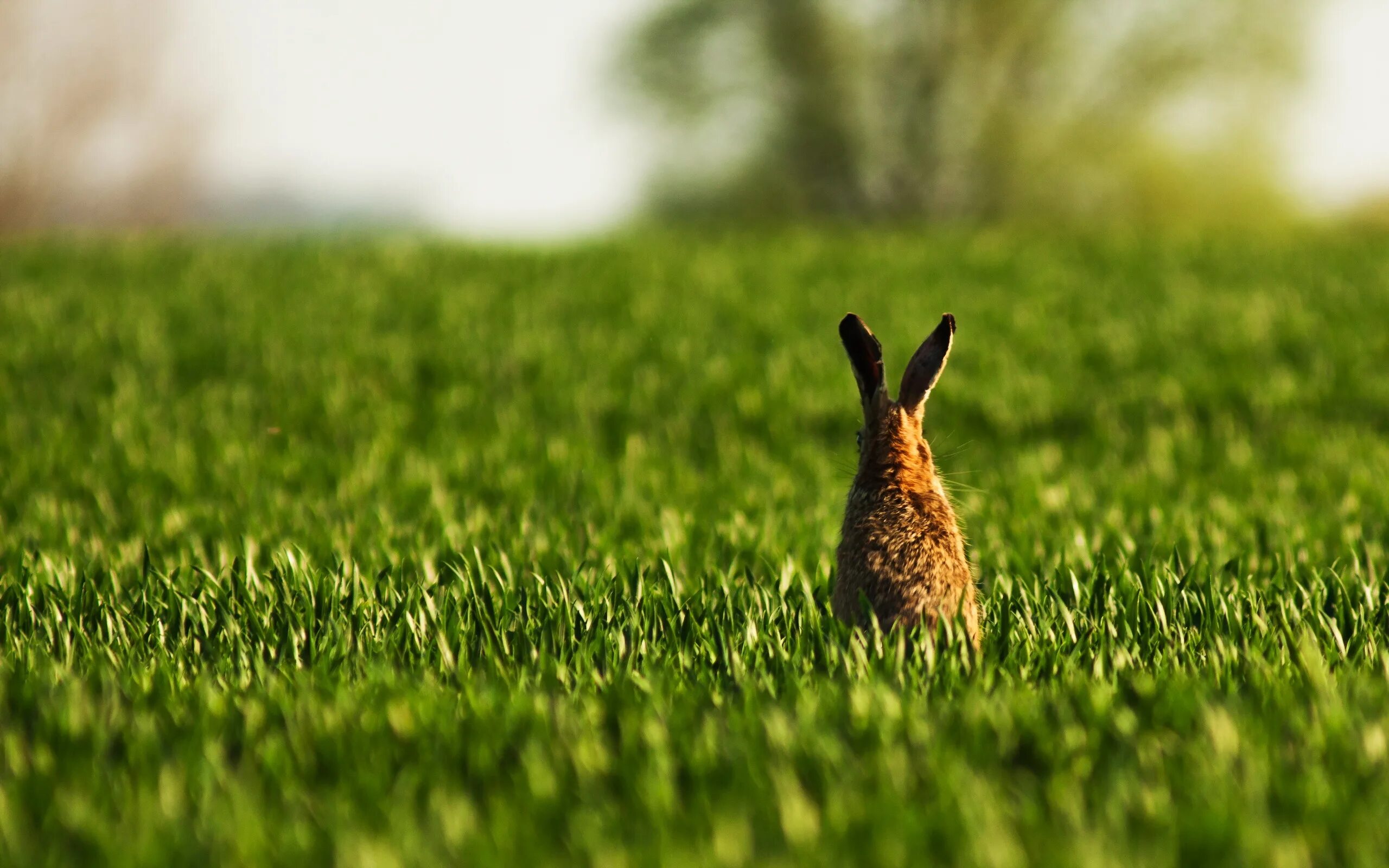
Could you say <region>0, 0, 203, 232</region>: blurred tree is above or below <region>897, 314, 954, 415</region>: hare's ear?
above

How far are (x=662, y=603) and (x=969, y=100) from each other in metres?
27.7

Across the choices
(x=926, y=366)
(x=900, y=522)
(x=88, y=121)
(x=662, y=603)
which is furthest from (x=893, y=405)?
(x=88, y=121)

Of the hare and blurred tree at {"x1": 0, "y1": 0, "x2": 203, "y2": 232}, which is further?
blurred tree at {"x1": 0, "y1": 0, "x2": 203, "y2": 232}

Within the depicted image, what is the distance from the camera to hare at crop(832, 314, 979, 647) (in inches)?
113

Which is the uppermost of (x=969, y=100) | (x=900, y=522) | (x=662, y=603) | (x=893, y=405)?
(x=969, y=100)

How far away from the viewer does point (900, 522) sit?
295cm

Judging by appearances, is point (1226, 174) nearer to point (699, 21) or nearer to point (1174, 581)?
point (699, 21)

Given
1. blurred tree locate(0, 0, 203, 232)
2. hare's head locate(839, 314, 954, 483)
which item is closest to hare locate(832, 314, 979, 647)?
hare's head locate(839, 314, 954, 483)

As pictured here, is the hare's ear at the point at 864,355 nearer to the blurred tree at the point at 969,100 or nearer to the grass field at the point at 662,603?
the grass field at the point at 662,603

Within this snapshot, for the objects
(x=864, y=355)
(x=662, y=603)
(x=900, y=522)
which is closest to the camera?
(x=864, y=355)

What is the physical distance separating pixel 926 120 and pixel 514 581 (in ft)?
90.1

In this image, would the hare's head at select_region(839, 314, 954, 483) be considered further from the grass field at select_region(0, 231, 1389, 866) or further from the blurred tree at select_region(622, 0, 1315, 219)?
the blurred tree at select_region(622, 0, 1315, 219)

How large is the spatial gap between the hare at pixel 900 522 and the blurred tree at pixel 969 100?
2714cm

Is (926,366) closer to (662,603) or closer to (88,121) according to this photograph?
(662,603)
